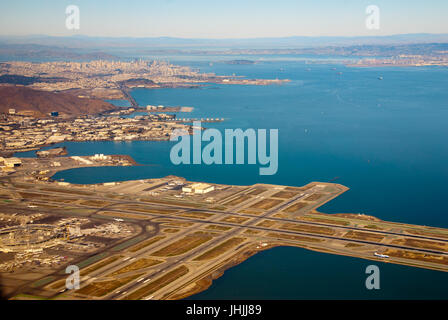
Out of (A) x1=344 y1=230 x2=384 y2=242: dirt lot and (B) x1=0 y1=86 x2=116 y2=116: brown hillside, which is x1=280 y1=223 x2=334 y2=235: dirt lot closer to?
(A) x1=344 y1=230 x2=384 y2=242: dirt lot

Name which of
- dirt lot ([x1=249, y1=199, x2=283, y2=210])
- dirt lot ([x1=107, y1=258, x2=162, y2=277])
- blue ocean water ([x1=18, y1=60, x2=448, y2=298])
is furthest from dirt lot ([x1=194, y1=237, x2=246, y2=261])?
dirt lot ([x1=249, y1=199, x2=283, y2=210])

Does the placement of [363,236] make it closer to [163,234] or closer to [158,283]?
[163,234]

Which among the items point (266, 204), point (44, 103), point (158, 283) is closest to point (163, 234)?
point (158, 283)

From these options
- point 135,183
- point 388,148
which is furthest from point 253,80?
point 135,183

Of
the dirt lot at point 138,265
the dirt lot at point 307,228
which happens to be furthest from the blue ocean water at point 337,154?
the dirt lot at point 138,265

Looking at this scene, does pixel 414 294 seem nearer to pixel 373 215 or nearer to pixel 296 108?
pixel 373 215
